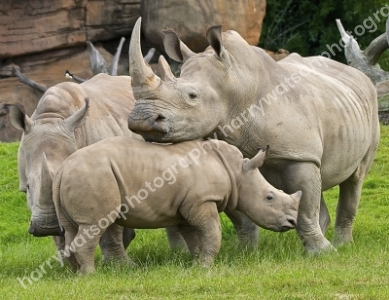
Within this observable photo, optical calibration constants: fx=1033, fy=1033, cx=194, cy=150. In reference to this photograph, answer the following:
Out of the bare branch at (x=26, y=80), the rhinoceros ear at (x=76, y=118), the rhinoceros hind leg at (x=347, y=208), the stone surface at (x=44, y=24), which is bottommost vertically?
the bare branch at (x=26, y=80)

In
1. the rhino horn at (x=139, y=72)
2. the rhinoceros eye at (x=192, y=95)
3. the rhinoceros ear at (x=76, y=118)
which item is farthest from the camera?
the rhinoceros ear at (x=76, y=118)

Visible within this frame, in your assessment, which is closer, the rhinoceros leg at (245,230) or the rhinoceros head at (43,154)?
the rhinoceros head at (43,154)

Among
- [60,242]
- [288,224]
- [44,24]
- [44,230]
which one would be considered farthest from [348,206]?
[44,24]

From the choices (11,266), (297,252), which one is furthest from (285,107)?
(11,266)

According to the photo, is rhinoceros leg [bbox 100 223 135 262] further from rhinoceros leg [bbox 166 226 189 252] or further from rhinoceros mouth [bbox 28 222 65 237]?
rhinoceros leg [bbox 166 226 189 252]

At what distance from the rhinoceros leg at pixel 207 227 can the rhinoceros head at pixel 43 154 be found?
3.66 ft

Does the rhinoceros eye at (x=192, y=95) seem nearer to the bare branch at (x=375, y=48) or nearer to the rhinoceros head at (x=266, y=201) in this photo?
the rhinoceros head at (x=266, y=201)

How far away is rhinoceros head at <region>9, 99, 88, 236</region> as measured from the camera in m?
8.30

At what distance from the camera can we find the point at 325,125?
9.30 m

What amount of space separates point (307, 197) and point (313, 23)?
1639cm

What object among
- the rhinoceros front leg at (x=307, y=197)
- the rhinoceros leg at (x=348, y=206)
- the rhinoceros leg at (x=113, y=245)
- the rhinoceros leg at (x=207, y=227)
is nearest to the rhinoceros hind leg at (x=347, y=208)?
the rhinoceros leg at (x=348, y=206)

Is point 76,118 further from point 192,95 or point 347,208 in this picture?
point 347,208

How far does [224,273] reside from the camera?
8.01 meters

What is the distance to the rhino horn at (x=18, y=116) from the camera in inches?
340
